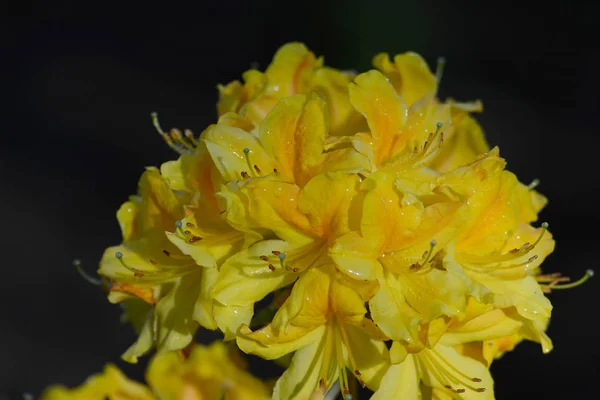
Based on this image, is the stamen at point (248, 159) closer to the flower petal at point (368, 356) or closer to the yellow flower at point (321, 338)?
the yellow flower at point (321, 338)

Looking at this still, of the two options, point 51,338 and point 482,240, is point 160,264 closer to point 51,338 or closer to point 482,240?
point 482,240

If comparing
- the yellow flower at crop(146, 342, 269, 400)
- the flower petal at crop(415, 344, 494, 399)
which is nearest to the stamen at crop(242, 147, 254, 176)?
the yellow flower at crop(146, 342, 269, 400)

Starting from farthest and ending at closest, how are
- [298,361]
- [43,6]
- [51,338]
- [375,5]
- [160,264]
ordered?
1. [43,6]
2. [375,5]
3. [51,338]
4. [160,264]
5. [298,361]

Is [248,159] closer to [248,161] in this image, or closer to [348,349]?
[248,161]

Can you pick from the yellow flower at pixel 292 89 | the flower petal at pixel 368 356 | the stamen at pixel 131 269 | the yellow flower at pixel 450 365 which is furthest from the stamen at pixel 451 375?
the stamen at pixel 131 269

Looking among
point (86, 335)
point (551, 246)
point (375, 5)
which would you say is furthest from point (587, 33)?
point (551, 246)

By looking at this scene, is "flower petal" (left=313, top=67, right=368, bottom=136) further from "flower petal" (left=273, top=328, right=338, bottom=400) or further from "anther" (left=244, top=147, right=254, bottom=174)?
"flower petal" (left=273, top=328, right=338, bottom=400)

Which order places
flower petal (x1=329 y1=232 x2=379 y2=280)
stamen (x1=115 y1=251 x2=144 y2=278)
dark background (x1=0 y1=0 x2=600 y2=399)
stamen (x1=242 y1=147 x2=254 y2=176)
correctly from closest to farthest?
→ flower petal (x1=329 y1=232 x2=379 y2=280) < stamen (x1=242 y1=147 x2=254 y2=176) < stamen (x1=115 y1=251 x2=144 y2=278) < dark background (x1=0 y1=0 x2=600 y2=399)
